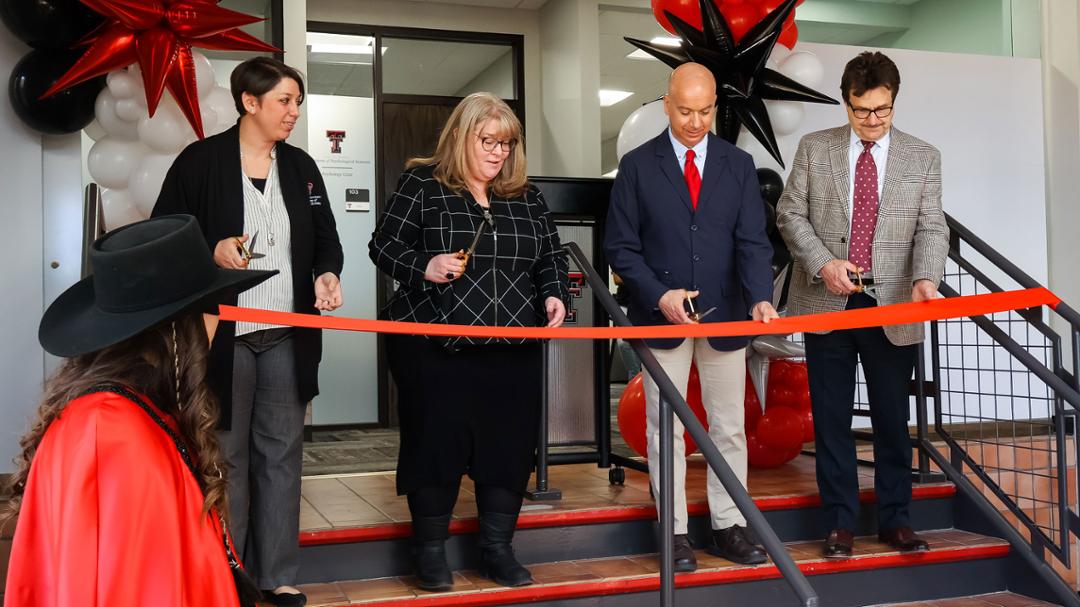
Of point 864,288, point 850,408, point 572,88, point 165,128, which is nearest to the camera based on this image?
point 864,288

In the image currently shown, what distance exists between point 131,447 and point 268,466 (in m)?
1.46

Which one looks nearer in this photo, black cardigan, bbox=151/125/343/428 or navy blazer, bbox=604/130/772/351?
black cardigan, bbox=151/125/343/428

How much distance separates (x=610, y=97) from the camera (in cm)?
662

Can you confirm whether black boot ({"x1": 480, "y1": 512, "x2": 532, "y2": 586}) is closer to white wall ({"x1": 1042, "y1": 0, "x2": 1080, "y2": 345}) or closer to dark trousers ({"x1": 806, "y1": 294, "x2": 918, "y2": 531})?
dark trousers ({"x1": 806, "y1": 294, "x2": 918, "y2": 531})

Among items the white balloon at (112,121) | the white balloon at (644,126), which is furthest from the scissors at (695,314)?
the white balloon at (112,121)

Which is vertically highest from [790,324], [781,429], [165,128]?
[165,128]

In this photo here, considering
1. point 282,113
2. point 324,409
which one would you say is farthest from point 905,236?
point 324,409

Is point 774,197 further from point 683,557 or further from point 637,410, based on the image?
point 683,557

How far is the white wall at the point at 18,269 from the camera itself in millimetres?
3762

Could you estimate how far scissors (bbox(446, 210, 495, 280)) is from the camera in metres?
2.68


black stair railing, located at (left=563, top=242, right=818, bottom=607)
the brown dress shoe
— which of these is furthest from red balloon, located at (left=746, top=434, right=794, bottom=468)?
A: black stair railing, located at (left=563, top=242, right=818, bottom=607)

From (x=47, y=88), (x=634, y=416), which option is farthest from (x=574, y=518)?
(x=47, y=88)

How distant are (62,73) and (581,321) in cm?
214

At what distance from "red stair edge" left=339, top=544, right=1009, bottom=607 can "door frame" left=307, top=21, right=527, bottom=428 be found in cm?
384
